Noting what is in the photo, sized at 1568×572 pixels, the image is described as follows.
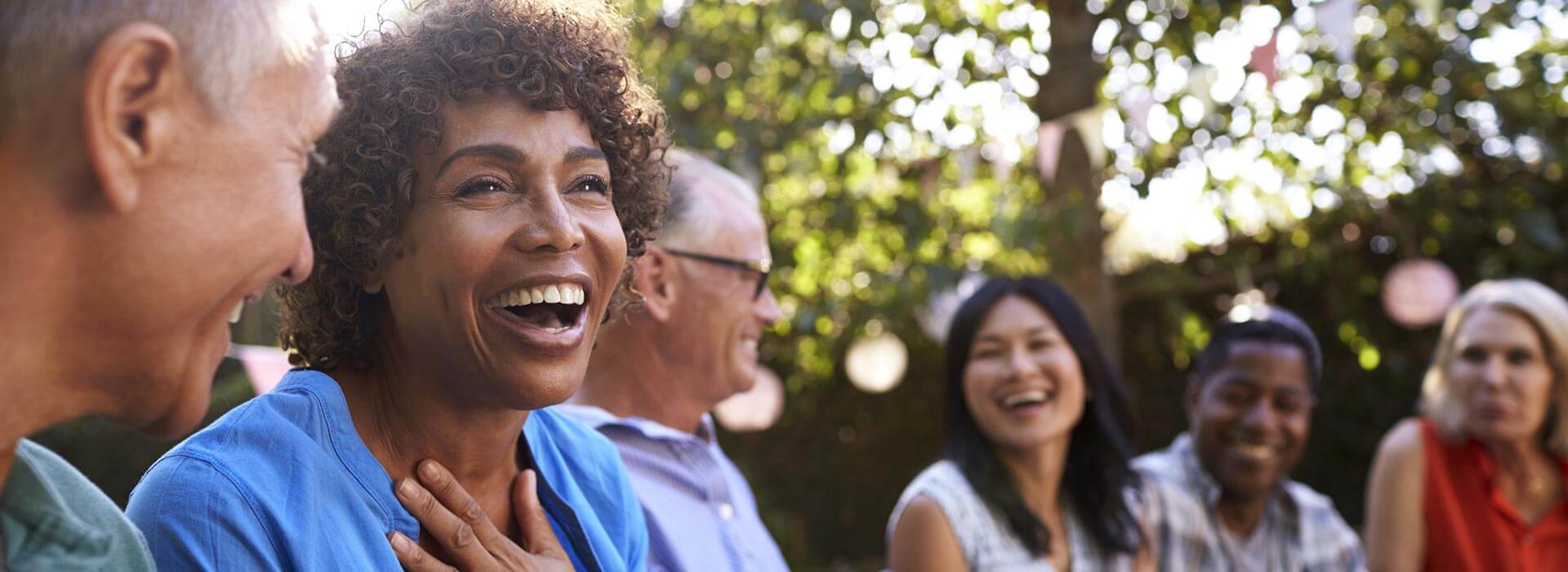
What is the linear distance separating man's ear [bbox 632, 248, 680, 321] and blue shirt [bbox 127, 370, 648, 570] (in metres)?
1.30

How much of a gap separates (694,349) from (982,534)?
91 centimetres

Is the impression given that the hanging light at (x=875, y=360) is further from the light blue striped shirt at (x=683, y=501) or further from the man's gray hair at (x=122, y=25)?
the man's gray hair at (x=122, y=25)

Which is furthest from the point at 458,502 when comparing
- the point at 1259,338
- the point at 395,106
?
the point at 1259,338

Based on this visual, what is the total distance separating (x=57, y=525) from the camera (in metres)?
1.23

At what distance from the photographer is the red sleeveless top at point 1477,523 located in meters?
4.05

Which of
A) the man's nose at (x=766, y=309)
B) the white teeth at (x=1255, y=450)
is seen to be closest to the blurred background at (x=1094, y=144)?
the white teeth at (x=1255, y=450)

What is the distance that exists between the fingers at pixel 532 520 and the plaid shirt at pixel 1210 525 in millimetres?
2331

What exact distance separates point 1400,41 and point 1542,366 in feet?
6.85

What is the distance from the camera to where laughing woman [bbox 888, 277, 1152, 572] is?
10.9 feet

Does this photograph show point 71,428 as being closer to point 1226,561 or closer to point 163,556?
point 1226,561

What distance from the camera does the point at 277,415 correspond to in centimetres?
153

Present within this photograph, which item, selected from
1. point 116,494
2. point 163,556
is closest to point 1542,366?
point 163,556

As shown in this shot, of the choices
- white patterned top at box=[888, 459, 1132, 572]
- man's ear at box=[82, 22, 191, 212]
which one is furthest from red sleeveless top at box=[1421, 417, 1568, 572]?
man's ear at box=[82, 22, 191, 212]

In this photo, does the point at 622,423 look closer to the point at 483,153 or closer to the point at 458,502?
the point at 458,502
